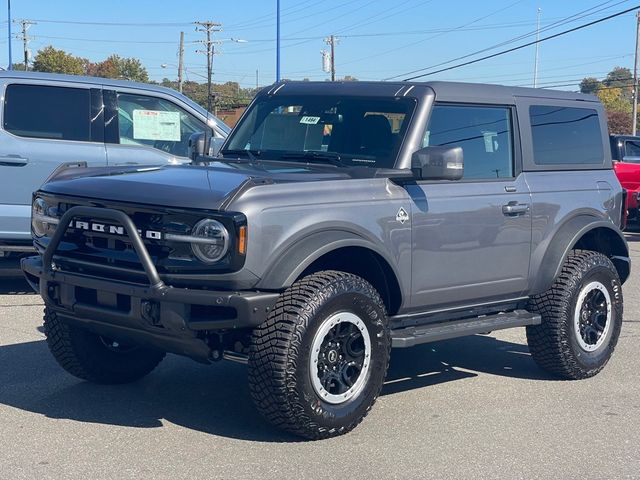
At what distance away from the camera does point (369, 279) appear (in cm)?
569

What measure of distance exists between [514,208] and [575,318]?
3.30ft

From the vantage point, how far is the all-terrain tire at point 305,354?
192 inches

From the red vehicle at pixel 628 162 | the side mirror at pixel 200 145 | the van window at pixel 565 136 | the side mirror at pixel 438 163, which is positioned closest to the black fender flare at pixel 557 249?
the van window at pixel 565 136

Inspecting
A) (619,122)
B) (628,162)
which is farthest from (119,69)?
(628,162)

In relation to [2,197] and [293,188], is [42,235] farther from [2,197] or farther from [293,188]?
[2,197]

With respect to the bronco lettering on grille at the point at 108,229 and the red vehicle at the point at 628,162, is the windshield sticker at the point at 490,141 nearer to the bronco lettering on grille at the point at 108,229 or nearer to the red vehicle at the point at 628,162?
the bronco lettering on grille at the point at 108,229

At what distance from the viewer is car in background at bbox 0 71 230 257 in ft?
29.5

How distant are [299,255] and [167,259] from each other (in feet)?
2.22

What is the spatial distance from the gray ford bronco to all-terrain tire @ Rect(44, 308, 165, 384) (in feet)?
0.04

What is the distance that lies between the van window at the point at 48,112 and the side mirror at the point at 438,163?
463 cm

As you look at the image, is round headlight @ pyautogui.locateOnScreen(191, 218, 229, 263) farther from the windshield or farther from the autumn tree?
the autumn tree

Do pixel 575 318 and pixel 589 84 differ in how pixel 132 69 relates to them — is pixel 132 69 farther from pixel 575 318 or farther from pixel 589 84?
pixel 575 318

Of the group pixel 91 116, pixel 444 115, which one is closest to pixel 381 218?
pixel 444 115

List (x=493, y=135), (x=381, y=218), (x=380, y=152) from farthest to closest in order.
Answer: (x=493, y=135)
(x=380, y=152)
(x=381, y=218)
